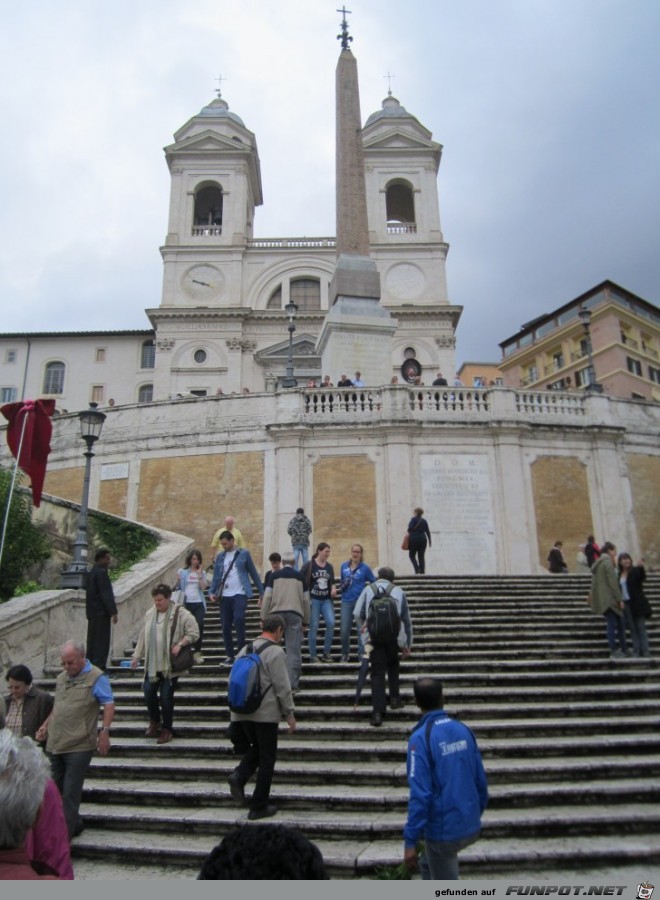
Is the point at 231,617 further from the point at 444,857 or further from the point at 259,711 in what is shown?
the point at 444,857

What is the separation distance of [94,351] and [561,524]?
35937 millimetres

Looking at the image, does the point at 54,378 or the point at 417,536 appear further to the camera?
the point at 54,378

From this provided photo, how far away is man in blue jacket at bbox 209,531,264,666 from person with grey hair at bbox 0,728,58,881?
6352 mm

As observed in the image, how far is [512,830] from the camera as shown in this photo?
5.24 m

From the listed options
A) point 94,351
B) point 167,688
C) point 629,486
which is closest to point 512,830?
point 167,688

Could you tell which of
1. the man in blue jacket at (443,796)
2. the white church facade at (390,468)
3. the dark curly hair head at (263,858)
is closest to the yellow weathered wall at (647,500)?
the white church facade at (390,468)

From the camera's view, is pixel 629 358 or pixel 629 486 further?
pixel 629 358

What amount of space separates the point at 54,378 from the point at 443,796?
154 ft

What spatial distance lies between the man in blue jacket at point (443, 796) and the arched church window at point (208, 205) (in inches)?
1762

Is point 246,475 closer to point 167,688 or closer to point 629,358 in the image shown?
point 167,688

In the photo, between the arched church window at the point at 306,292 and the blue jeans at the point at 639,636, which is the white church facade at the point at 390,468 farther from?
the arched church window at the point at 306,292

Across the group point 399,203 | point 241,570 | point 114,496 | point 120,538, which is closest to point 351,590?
point 241,570

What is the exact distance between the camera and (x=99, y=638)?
857cm

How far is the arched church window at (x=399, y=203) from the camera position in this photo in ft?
149
